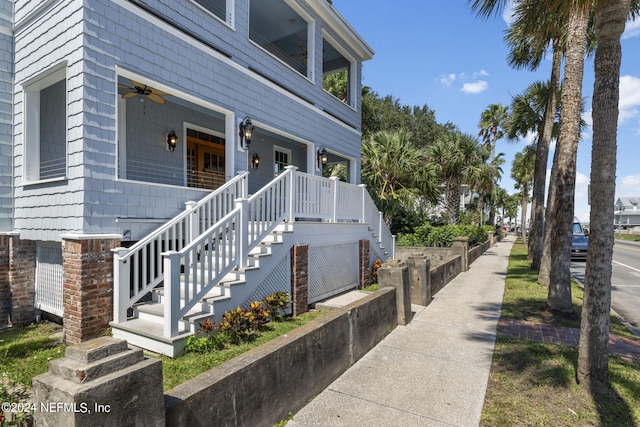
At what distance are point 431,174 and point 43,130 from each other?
629 inches

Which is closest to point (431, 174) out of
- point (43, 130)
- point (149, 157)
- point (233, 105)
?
point (233, 105)

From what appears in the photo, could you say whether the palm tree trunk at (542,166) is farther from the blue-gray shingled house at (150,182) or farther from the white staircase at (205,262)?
the white staircase at (205,262)

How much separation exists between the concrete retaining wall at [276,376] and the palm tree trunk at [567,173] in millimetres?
4713

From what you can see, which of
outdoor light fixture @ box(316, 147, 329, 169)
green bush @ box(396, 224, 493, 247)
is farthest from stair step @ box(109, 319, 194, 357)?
green bush @ box(396, 224, 493, 247)

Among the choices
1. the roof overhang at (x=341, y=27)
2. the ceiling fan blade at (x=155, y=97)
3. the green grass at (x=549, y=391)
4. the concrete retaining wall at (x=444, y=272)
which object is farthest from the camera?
the roof overhang at (x=341, y=27)

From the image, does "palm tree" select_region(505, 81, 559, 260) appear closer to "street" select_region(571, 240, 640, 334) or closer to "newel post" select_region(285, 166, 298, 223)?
"street" select_region(571, 240, 640, 334)

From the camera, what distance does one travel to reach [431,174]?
1816 centimetres

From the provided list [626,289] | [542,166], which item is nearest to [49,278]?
[626,289]

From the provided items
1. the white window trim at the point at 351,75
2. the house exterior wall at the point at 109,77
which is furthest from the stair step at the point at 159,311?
the white window trim at the point at 351,75

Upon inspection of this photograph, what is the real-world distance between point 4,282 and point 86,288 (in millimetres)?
2959

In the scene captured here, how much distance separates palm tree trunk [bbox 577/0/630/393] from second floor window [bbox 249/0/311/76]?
7.72 m

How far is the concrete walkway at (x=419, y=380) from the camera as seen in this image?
3.59m

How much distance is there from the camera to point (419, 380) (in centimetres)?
439

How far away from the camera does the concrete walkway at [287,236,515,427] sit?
359 centimetres
